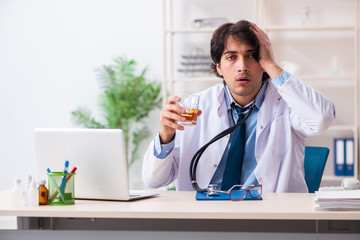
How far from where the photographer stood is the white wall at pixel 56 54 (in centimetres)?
479

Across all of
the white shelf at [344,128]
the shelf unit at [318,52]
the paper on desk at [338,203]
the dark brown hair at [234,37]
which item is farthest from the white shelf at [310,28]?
the paper on desk at [338,203]

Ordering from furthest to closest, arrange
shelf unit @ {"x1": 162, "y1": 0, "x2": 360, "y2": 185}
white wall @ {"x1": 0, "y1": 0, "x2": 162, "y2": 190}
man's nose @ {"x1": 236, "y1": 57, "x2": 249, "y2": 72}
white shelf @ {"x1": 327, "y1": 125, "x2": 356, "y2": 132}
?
white wall @ {"x1": 0, "y1": 0, "x2": 162, "y2": 190} → shelf unit @ {"x1": 162, "y1": 0, "x2": 360, "y2": 185} → white shelf @ {"x1": 327, "y1": 125, "x2": 356, "y2": 132} → man's nose @ {"x1": 236, "y1": 57, "x2": 249, "y2": 72}

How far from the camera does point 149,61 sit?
188 inches

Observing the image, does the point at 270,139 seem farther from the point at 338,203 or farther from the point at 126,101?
the point at 126,101

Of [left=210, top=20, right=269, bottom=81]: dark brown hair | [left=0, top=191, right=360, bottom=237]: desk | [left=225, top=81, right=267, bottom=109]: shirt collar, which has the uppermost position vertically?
[left=210, top=20, right=269, bottom=81]: dark brown hair

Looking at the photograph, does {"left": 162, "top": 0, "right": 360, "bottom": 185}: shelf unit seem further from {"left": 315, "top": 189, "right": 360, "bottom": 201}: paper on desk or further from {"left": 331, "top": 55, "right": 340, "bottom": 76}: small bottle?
{"left": 315, "top": 189, "right": 360, "bottom": 201}: paper on desk

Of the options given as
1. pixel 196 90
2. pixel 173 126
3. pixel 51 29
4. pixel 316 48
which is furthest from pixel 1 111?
pixel 173 126

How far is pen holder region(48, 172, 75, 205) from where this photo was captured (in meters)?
1.87

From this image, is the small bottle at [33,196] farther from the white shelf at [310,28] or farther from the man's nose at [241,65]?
the white shelf at [310,28]

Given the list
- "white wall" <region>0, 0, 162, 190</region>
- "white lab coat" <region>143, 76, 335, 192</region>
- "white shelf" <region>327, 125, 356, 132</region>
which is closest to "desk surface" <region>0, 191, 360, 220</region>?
"white lab coat" <region>143, 76, 335, 192</region>

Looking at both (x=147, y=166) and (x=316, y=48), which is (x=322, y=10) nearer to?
(x=316, y=48)

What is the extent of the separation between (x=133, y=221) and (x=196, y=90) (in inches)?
119

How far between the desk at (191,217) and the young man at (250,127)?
452mm

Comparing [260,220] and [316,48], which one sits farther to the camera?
[316,48]
